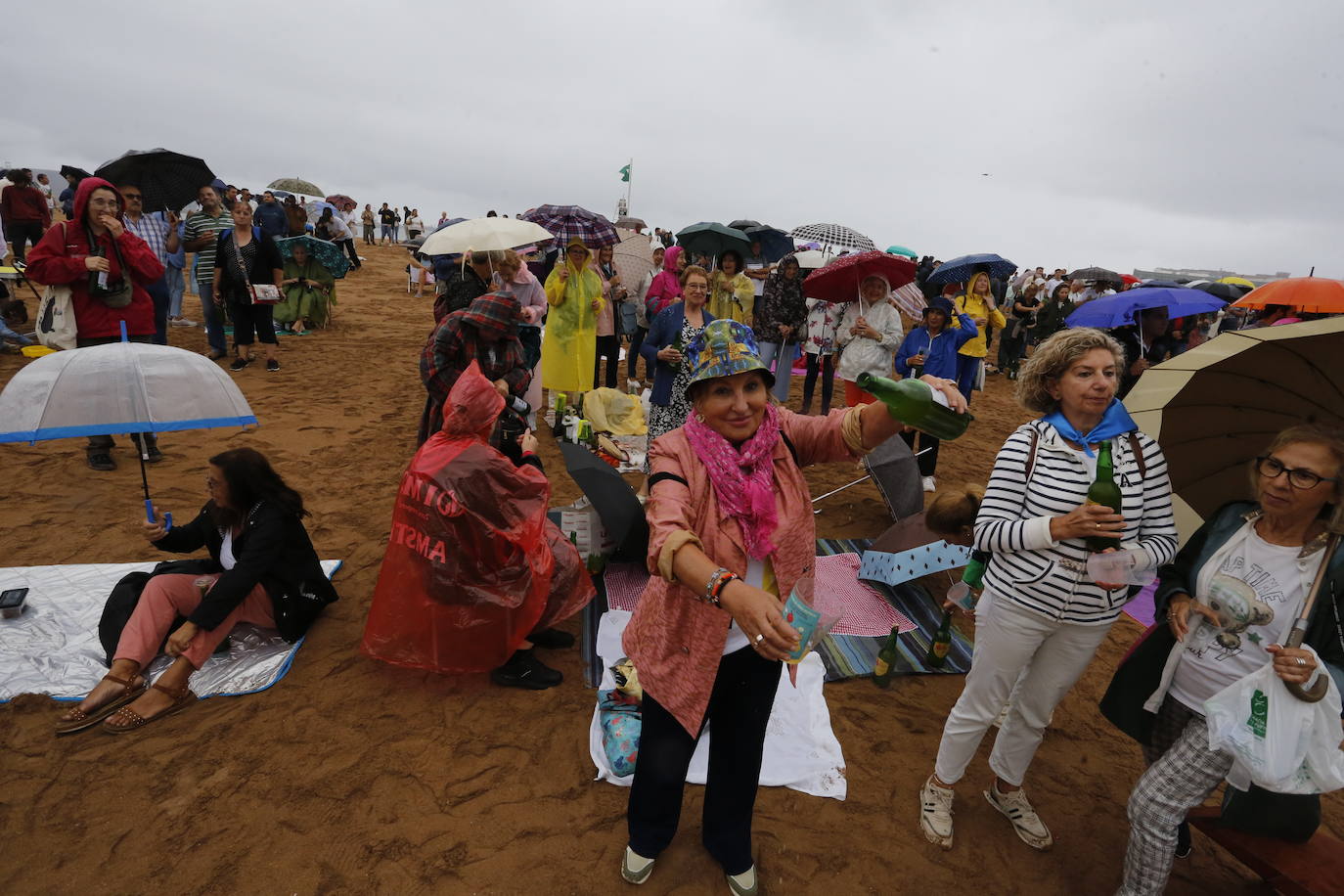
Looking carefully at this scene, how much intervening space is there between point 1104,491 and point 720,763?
1.70 metres

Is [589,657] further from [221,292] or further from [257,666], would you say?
[221,292]

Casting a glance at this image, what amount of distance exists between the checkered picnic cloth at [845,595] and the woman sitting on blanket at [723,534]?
2.10m

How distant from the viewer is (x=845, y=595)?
4.83m

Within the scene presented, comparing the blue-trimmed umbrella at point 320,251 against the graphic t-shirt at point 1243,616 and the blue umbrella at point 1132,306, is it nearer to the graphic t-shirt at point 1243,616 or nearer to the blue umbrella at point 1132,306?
the blue umbrella at point 1132,306

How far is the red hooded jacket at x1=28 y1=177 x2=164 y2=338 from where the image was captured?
16.2 ft

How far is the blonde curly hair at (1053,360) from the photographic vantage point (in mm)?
2357

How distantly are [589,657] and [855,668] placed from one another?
169 centimetres

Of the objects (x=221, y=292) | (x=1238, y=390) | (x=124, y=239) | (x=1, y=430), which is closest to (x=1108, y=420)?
(x=1238, y=390)

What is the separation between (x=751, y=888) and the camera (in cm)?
252

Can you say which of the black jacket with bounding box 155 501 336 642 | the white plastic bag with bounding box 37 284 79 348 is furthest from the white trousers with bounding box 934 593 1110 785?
the white plastic bag with bounding box 37 284 79 348

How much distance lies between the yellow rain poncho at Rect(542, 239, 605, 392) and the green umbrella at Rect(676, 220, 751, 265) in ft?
6.80

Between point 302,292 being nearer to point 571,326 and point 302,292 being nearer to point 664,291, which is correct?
point 571,326

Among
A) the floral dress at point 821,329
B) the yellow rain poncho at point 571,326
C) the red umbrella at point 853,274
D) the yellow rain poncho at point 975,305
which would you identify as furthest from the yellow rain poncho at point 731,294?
the yellow rain poncho at point 975,305

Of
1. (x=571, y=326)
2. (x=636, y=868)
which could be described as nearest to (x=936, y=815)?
(x=636, y=868)
